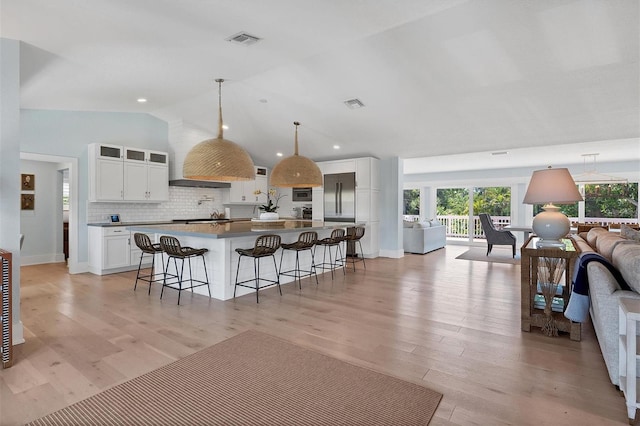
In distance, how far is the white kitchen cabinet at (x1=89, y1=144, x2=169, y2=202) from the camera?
581cm

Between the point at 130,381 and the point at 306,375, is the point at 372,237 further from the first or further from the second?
the point at 130,381

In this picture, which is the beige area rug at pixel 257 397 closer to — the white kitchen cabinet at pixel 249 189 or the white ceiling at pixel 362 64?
the white ceiling at pixel 362 64

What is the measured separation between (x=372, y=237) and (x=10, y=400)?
6.44m

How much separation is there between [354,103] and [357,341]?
3.85 metres

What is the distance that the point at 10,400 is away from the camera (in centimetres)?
202

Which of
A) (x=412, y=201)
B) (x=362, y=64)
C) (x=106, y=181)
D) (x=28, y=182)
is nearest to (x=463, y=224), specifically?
(x=412, y=201)

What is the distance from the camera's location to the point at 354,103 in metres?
5.44

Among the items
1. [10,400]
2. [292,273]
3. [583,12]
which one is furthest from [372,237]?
[10,400]

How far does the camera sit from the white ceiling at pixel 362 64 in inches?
118

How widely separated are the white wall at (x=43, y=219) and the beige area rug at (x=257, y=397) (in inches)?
249

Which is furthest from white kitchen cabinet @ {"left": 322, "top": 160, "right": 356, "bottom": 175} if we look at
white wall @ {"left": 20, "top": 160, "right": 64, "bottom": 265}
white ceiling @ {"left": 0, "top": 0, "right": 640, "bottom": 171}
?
white wall @ {"left": 20, "top": 160, "right": 64, "bottom": 265}

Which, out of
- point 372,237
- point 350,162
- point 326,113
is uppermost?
point 326,113

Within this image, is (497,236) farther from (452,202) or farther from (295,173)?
(295,173)

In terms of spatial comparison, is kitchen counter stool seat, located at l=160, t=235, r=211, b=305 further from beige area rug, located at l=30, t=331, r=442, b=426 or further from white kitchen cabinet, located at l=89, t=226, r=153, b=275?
beige area rug, located at l=30, t=331, r=442, b=426
